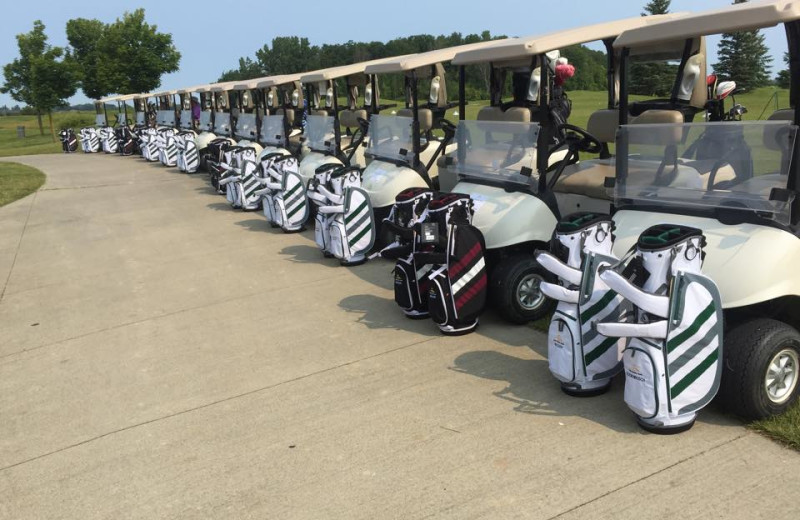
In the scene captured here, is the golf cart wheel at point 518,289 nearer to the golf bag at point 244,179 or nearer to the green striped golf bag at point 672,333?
the green striped golf bag at point 672,333

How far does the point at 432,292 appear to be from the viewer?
4.62 metres

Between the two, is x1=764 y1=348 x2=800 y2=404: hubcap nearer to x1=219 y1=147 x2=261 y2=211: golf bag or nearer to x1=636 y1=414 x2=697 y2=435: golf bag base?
x1=636 y1=414 x2=697 y2=435: golf bag base

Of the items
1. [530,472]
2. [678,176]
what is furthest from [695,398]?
[678,176]

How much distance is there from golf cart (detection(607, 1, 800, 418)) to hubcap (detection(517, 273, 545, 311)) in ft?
2.92

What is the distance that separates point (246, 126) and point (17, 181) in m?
7.27

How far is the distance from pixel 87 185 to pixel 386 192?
428 inches

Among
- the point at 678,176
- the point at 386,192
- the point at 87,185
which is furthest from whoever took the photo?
the point at 87,185

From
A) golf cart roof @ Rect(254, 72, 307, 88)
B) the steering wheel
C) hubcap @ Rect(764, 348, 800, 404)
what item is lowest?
→ hubcap @ Rect(764, 348, 800, 404)

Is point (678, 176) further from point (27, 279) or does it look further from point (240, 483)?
point (27, 279)

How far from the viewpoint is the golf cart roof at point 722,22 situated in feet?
10.2

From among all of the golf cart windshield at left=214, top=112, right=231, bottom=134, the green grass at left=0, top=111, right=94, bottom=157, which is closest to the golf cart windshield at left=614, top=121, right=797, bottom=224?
the golf cart windshield at left=214, top=112, right=231, bottom=134

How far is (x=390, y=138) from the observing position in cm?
750

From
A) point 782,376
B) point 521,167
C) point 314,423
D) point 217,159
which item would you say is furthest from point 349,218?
point 217,159

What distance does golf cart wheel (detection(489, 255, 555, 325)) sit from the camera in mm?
4695
